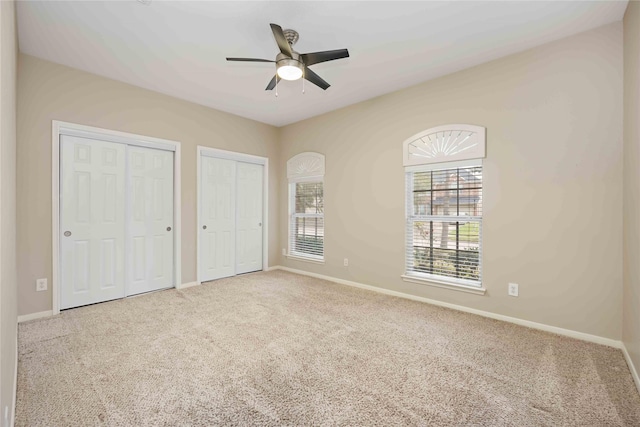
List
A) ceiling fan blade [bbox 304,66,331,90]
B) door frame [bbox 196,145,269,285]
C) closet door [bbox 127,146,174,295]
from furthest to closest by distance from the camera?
door frame [bbox 196,145,269,285] < closet door [bbox 127,146,174,295] < ceiling fan blade [bbox 304,66,331,90]

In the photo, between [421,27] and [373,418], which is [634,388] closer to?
[373,418]

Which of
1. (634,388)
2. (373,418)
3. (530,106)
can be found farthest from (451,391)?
(530,106)

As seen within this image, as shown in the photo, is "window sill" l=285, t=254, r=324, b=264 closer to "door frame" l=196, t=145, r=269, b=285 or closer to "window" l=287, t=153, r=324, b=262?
"window" l=287, t=153, r=324, b=262

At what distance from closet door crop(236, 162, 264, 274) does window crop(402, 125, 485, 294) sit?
8.88ft

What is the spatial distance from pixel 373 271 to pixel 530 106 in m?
2.61

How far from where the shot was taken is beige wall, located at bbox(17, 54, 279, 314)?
3.08 meters

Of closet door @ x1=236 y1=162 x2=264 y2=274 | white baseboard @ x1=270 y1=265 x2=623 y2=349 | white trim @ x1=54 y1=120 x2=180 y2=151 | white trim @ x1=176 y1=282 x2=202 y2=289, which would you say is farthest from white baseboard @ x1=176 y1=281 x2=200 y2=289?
white baseboard @ x1=270 y1=265 x2=623 y2=349

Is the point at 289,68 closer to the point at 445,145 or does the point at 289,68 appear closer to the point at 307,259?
the point at 445,145

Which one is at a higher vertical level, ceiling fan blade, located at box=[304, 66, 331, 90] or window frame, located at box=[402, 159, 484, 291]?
ceiling fan blade, located at box=[304, 66, 331, 90]

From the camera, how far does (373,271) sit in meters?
4.23

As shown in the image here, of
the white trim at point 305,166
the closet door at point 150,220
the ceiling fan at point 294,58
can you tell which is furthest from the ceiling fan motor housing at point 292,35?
the closet door at point 150,220

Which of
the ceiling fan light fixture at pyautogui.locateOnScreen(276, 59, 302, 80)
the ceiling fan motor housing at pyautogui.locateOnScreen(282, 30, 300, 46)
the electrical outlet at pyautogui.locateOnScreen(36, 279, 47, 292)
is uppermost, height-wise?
the ceiling fan motor housing at pyautogui.locateOnScreen(282, 30, 300, 46)

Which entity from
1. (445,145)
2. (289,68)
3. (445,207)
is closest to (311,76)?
(289,68)

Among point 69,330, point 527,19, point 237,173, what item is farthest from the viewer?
point 237,173
